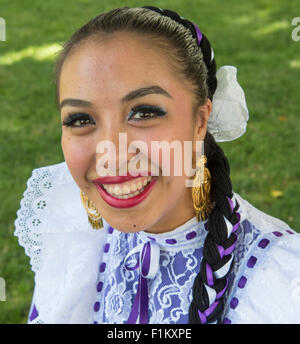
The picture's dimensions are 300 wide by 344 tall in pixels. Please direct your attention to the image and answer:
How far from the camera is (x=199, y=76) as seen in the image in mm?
1736

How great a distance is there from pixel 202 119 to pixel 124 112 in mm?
354

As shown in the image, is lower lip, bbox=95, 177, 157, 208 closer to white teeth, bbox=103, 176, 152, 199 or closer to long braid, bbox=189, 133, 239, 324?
white teeth, bbox=103, 176, 152, 199

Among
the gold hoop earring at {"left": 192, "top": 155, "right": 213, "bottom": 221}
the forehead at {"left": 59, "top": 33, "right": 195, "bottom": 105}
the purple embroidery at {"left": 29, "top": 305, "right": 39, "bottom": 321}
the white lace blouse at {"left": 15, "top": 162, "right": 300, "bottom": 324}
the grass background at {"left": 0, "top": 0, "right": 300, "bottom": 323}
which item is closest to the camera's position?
the forehead at {"left": 59, "top": 33, "right": 195, "bottom": 105}

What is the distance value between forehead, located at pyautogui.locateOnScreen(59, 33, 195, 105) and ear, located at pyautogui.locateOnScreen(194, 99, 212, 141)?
0.49ft

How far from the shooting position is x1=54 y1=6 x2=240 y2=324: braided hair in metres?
1.63

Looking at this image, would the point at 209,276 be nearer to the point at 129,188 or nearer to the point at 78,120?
the point at 129,188

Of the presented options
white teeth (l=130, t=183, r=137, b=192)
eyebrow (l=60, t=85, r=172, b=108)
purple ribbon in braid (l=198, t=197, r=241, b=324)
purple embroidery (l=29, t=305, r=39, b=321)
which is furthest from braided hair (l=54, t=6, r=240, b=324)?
purple embroidery (l=29, t=305, r=39, b=321)

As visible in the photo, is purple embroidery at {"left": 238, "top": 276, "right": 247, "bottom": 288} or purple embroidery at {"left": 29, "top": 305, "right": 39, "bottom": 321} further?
purple embroidery at {"left": 29, "top": 305, "right": 39, "bottom": 321}

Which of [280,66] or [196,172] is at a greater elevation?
[280,66]

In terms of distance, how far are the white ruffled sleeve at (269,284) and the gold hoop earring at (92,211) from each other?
0.60 m

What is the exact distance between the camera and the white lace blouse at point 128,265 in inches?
64.9
